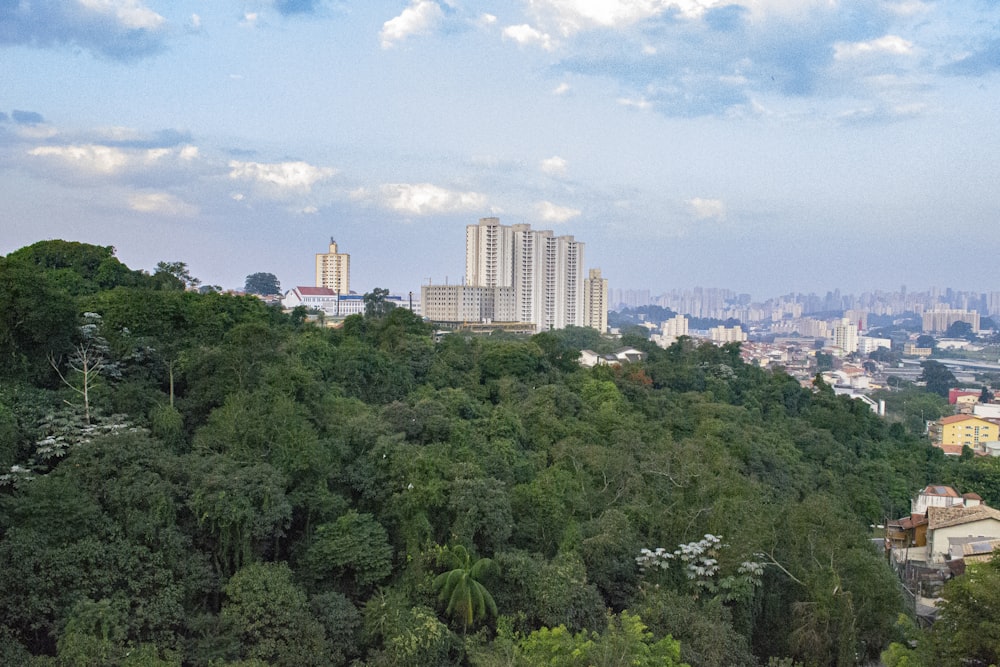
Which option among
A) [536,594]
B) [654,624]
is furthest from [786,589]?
[536,594]

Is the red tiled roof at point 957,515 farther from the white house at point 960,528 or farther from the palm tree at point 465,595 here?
the palm tree at point 465,595

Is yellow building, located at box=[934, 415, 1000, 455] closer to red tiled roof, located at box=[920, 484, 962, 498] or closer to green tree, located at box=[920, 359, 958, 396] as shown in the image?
red tiled roof, located at box=[920, 484, 962, 498]

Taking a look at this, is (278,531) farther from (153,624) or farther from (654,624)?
(654,624)

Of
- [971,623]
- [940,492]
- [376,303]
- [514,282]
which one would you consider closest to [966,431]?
[940,492]

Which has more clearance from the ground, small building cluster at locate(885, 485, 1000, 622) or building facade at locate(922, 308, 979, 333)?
building facade at locate(922, 308, 979, 333)

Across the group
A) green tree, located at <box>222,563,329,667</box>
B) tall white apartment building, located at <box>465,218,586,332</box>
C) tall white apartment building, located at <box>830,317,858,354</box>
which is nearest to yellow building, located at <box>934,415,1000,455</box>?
tall white apartment building, located at <box>465,218,586,332</box>

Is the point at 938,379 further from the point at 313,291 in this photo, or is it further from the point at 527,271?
the point at 313,291
